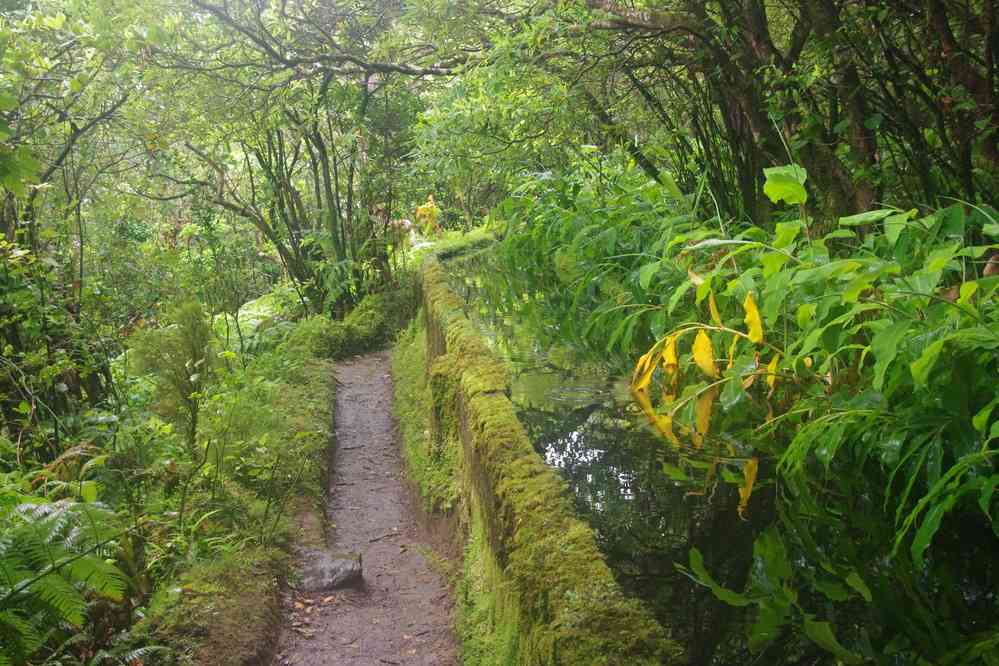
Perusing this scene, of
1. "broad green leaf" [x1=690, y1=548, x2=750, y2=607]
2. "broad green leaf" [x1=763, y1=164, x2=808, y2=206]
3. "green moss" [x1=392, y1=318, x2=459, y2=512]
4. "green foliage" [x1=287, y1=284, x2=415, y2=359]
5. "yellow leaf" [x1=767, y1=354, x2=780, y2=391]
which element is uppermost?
"broad green leaf" [x1=763, y1=164, x2=808, y2=206]

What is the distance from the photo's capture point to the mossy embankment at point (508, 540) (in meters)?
2.35

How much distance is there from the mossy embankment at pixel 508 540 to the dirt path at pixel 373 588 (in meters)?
0.31

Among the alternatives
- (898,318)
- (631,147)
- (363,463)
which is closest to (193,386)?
(363,463)

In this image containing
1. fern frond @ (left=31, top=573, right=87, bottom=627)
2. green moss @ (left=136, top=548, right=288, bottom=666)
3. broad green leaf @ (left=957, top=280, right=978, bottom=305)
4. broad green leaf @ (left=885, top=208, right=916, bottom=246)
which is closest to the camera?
broad green leaf @ (left=957, top=280, right=978, bottom=305)

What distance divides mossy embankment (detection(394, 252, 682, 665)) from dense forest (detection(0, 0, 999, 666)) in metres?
0.18

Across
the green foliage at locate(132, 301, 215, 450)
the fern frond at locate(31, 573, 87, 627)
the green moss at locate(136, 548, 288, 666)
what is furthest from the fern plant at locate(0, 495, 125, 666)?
the green foliage at locate(132, 301, 215, 450)

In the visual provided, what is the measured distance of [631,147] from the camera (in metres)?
6.02

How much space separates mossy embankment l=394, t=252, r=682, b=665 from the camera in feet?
7.72

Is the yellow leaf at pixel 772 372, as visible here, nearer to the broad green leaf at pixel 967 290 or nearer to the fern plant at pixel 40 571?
the broad green leaf at pixel 967 290

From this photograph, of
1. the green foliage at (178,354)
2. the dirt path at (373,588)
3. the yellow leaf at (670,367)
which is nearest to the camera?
the yellow leaf at (670,367)

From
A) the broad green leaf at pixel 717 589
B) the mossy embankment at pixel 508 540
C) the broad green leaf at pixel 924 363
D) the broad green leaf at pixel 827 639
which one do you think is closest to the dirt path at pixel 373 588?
the mossy embankment at pixel 508 540

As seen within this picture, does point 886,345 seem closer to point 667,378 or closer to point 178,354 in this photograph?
point 667,378

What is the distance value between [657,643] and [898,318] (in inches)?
39.8

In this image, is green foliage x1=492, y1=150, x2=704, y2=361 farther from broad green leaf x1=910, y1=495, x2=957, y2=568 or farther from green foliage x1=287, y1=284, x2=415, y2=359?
Answer: green foliage x1=287, y1=284, x2=415, y2=359
